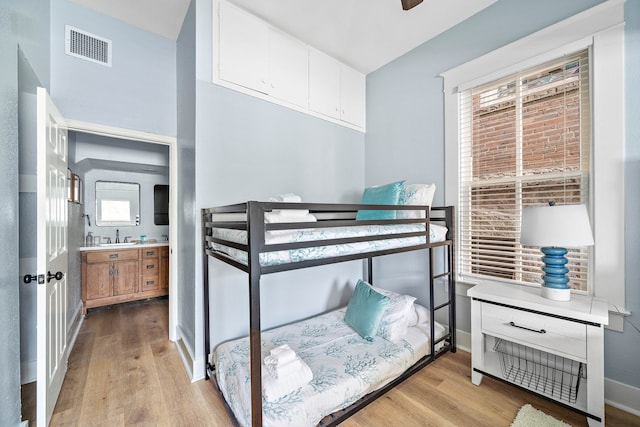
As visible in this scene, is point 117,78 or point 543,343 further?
point 117,78

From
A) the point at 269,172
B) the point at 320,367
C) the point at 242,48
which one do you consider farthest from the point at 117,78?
the point at 320,367

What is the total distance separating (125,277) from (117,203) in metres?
1.23

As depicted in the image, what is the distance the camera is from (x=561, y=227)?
154 centimetres

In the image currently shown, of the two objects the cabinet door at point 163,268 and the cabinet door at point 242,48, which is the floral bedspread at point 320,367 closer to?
the cabinet door at point 242,48

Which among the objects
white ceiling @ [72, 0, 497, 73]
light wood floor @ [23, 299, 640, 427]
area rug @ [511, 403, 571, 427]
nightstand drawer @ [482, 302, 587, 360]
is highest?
white ceiling @ [72, 0, 497, 73]

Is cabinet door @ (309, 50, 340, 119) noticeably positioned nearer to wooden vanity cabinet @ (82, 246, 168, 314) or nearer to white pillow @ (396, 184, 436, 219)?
white pillow @ (396, 184, 436, 219)

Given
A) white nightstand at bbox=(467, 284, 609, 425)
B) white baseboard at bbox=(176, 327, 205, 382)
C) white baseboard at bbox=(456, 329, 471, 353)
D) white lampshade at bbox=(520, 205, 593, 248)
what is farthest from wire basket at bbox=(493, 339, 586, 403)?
white baseboard at bbox=(176, 327, 205, 382)

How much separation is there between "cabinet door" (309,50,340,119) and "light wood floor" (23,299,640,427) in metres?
2.57

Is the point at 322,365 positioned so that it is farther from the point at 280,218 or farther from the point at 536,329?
the point at 536,329

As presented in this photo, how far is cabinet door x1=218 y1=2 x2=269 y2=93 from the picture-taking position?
2090 millimetres

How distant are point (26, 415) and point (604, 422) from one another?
11.2 feet

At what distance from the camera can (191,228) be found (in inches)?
84.3

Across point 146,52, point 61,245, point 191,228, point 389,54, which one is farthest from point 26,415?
point 389,54

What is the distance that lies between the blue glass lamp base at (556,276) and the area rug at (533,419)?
2.21 ft
